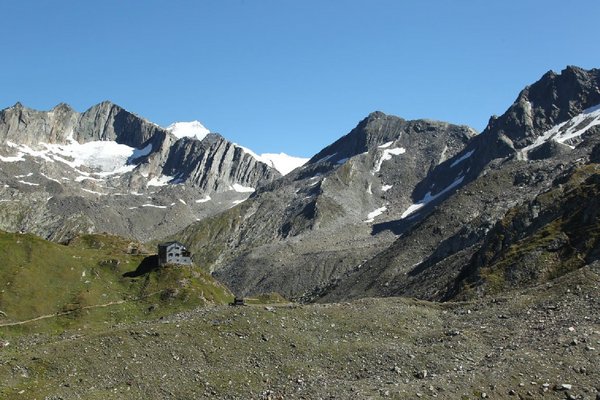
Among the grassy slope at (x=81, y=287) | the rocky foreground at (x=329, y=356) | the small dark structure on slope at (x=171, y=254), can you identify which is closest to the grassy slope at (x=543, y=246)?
the rocky foreground at (x=329, y=356)

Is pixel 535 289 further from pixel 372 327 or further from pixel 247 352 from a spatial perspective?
pixel 247 352

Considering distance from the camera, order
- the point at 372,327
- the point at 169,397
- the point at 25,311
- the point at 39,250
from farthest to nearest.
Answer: the point at 39,250 < the point at 25,311 < the point at 372,327 < the point at 169,397

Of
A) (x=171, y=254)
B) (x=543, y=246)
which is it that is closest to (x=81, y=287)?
(x=171, y=254)

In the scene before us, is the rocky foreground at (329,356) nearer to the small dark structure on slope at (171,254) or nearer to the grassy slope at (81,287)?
the grassy slope at (81,287)

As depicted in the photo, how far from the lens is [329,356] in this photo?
5066 cm

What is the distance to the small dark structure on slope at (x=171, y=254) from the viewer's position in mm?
120875

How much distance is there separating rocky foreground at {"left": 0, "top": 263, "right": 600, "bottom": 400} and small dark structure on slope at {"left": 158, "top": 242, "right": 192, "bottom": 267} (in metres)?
61.7

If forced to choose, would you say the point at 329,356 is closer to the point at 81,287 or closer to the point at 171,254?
the point at 81,287

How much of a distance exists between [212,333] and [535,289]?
3714 cm

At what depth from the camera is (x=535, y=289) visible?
2562 inches

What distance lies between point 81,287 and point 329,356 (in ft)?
232

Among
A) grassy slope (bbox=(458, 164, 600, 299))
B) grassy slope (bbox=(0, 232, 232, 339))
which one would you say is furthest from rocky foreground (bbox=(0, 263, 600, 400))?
grassy slope (bbox=(0, 232, 232, 339))

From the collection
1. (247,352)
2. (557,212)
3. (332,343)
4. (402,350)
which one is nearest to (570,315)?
(402,350)

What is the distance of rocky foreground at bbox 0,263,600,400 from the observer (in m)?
43.0
